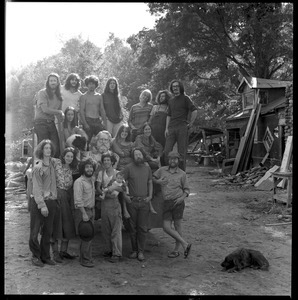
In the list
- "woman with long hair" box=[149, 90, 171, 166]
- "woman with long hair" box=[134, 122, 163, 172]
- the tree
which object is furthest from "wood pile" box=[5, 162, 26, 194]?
the tree

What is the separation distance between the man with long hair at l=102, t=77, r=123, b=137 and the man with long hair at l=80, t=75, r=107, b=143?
85 millimetres

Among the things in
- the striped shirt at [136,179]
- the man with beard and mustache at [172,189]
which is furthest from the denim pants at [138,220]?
the man with beard and mustache at [172,189]

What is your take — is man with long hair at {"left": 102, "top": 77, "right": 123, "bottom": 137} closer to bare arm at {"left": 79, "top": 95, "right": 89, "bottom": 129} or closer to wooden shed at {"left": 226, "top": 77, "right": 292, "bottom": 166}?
bare arm at {"left": 79, "top": 95, "right": 89, "bottom": 129}

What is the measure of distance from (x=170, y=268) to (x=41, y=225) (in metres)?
1.86

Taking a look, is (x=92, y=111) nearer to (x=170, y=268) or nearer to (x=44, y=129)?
(x=44, y=129)

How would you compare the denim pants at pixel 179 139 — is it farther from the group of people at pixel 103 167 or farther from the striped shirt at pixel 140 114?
the striped shirt at pixel 140 114

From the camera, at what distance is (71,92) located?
676 cm

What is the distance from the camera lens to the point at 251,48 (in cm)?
2002

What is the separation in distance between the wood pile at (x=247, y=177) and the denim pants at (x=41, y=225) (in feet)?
38.5

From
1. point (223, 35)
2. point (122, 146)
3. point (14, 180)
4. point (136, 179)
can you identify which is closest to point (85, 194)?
point (136, 179)

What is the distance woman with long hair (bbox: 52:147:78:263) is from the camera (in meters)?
5.54

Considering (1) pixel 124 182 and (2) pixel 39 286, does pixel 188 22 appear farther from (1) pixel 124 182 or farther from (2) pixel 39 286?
(2) pixel 39 286

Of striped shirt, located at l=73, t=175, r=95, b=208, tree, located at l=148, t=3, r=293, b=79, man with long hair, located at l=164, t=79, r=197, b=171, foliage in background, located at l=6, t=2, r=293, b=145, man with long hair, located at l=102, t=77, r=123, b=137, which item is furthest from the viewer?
tree, located at l=148, t=3, r=293, b=79
